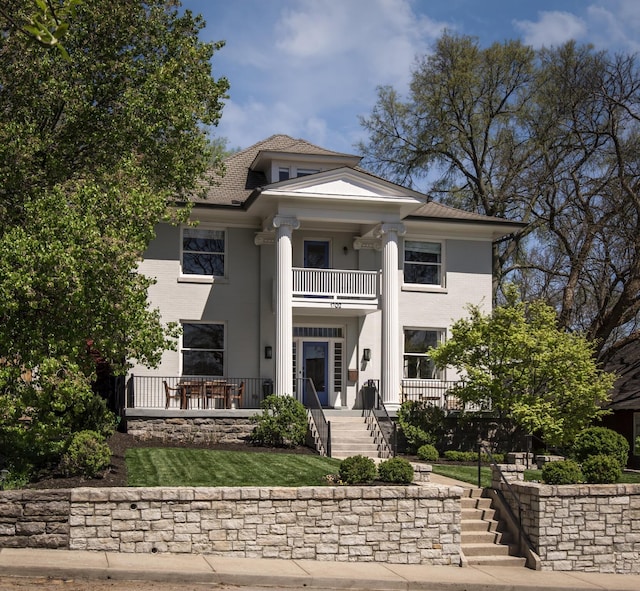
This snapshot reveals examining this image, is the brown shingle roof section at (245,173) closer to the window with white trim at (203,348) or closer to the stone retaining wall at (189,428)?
the window with white trim at (203,348)

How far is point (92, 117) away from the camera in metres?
19.5

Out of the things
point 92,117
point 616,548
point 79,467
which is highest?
point 92,117

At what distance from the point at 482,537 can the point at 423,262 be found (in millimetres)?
14866

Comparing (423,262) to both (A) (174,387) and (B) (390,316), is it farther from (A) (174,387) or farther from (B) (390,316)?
(A) (174,387)

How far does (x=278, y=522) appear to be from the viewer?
13.8 metres

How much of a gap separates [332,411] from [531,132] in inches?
667

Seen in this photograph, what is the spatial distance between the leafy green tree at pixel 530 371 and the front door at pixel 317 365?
5484mm

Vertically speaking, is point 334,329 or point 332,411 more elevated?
point 334,329

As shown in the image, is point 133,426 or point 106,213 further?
point 133,426

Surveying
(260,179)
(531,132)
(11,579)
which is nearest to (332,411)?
(260,179)

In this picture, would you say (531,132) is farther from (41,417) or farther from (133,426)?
(41,417)

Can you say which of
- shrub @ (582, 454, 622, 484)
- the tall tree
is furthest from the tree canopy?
shrub @ (582, 454, 622, 484)

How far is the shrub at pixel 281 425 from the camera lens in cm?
2284

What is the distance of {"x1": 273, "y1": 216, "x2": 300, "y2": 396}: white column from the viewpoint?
2545 cm
